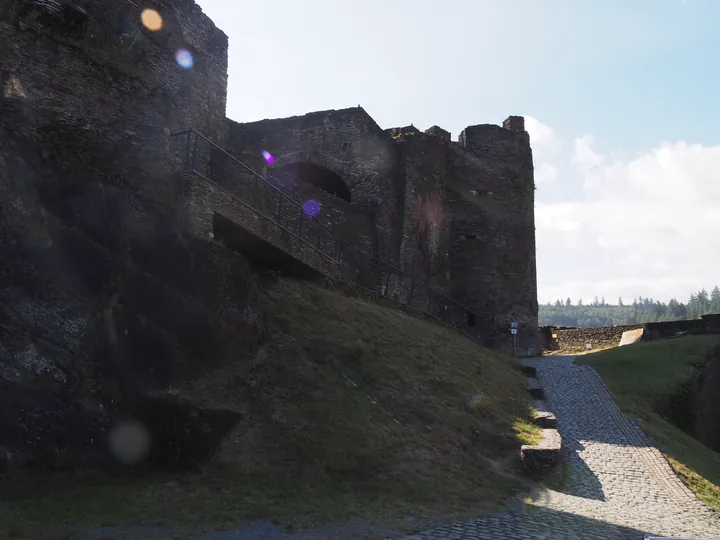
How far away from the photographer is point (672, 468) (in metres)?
14.5

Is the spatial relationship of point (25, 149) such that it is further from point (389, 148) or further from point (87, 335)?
point (389, 148)

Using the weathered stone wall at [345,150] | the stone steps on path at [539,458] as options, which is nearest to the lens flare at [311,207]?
the weathered stone wall at [345,150]

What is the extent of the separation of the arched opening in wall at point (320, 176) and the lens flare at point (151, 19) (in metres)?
14.1

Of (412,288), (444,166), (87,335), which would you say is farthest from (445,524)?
(444,166)

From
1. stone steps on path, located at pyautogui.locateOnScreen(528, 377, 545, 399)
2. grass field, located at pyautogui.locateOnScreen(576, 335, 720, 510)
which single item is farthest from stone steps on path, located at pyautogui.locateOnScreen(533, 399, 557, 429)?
grass field, located at pyautogui.locateOnScreen(576, 335, 720, 510)

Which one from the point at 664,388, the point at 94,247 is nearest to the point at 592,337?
the point at 664,388

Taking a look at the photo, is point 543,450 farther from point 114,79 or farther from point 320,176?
point 320,176

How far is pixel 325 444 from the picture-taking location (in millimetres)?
10516

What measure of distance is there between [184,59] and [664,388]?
64.0 feet

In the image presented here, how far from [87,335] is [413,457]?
6.09 metres

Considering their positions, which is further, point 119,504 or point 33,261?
point 33,261

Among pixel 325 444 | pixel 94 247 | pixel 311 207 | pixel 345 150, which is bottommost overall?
pixel 325 444

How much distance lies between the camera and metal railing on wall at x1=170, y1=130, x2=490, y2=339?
516 inches

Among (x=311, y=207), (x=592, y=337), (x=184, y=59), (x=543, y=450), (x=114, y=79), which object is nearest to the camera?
(x=114, y=79)
